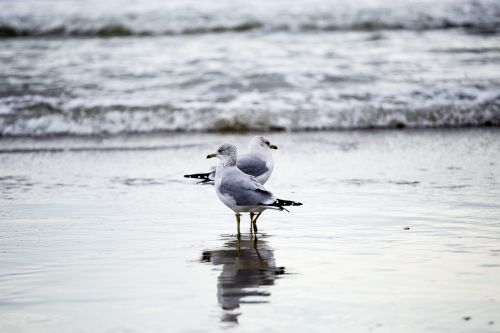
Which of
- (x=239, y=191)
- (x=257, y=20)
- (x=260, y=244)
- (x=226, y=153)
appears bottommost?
(x=260, y=244)

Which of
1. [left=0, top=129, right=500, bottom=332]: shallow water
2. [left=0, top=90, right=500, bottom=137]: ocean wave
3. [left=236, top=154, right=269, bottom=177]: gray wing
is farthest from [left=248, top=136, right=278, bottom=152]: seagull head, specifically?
[left=0, top=90, right=500, bottom=137]: ocean wave

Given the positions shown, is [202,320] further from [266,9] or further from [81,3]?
[81,3]

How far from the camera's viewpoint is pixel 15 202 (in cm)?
616

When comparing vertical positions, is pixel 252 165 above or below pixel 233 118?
below

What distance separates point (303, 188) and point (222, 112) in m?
3.20

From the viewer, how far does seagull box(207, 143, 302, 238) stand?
4.88 m

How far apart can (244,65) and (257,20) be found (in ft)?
14.2

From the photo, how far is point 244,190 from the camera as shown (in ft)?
16.3

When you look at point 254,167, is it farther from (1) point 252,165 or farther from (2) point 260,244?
(2) point 260,244

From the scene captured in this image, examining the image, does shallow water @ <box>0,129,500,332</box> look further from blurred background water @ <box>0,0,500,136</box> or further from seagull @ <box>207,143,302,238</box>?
blurred background water @ <box>0,0,500,136</box>

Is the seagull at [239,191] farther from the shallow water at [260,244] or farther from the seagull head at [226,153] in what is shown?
the shallow water at [260,244]

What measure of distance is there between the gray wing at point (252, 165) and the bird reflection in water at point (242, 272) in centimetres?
81

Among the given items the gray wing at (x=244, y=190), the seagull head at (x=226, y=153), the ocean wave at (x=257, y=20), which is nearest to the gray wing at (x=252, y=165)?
the seagull head at (x=226, y=153)

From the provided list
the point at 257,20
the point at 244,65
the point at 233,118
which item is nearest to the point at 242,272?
the point at 233,118
